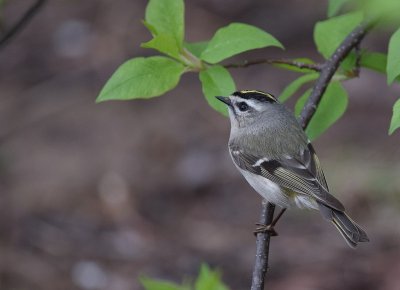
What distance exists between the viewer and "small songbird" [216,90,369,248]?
12.5 feet

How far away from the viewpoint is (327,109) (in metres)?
3.39

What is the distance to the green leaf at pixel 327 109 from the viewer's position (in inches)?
132

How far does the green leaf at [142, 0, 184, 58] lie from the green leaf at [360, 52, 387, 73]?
0.94 meters

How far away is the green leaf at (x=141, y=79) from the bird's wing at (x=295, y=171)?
3.74 feet

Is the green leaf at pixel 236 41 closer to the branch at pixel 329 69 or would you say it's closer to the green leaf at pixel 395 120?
the branch at pixel 329 69

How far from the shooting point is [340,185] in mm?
7422

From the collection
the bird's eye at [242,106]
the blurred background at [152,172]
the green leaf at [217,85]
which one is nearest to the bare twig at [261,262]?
the green leaf at [217,85]

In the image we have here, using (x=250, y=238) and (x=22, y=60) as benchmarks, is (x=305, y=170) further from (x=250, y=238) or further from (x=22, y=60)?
(x=22, y=60)

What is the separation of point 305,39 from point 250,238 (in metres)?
3.66

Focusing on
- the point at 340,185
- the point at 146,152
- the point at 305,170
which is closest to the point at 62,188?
the point at 146,152

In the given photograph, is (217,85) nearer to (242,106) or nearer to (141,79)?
(141,79)

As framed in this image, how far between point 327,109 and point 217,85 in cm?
58

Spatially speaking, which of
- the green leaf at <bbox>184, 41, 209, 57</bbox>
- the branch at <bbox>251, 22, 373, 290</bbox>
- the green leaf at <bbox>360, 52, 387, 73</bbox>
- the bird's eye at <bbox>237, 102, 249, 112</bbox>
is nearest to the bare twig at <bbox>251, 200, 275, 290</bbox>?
the branch at <bbox>251, 22, 373, 290</bbox>

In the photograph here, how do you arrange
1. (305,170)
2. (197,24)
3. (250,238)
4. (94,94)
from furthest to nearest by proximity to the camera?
(197,24) → (94,94) → (250,238) → (305,170)
